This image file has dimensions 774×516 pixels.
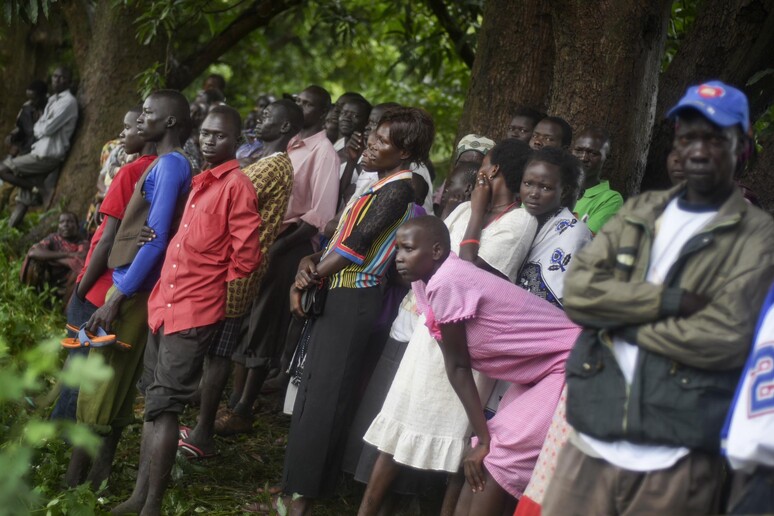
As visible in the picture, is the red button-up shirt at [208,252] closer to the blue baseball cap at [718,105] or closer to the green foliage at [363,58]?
the blue baseball cap at [718,105]

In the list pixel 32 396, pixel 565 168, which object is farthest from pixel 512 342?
pixel 32 396

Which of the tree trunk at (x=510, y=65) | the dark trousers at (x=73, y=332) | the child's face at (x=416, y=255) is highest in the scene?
the tree trunk at (x=510, y=65)

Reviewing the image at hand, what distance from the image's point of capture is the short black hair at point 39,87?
11.2 m

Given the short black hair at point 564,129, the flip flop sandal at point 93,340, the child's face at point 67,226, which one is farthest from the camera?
the child's face at point 67,226

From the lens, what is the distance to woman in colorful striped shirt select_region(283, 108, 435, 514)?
16.1 feet

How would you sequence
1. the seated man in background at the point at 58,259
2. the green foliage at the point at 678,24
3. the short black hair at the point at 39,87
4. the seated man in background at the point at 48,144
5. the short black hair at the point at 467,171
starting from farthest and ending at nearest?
the short black hair at the point at 39,87, the seated man in background at the point at 48,144, the seated man in background at the point at 58,259, the green foliage at the point at 678,24, the short black hair at the point at 467,171

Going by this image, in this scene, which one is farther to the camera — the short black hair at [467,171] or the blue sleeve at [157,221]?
the short black hair at [467,171]

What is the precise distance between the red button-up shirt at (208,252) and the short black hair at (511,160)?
4.08ft

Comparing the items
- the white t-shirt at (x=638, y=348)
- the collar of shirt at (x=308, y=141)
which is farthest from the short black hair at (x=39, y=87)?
the white t-shirt at (x=638, y=348)

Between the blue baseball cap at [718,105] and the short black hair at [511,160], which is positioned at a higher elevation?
the blue baseball cap at [718,105]

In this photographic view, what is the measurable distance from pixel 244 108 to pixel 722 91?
12.1 m

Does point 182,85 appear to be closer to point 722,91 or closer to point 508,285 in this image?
A: point 508,285

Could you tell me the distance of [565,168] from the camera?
4.52 meters

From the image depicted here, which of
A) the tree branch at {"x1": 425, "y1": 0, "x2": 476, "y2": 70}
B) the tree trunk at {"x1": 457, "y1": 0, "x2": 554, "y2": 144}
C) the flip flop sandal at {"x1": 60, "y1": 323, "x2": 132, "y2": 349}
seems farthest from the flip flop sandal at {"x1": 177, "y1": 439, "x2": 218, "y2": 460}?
the tree branch at {"x1": 425, "y1": 0, "x2": 476, "y2": 70}
